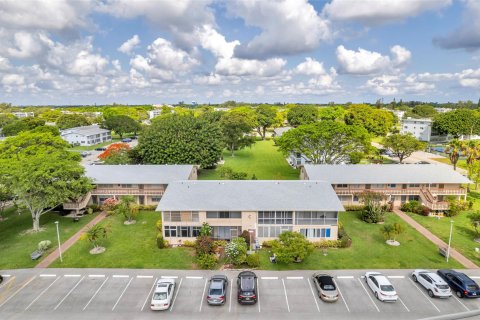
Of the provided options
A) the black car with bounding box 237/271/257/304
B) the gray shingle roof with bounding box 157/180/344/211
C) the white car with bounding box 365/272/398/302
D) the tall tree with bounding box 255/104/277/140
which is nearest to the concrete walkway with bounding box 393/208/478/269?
the white car with bounding box 365/272/398/302

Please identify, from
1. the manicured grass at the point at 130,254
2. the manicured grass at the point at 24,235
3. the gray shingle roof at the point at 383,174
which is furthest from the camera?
the gray shingle roof at the point at 383,174

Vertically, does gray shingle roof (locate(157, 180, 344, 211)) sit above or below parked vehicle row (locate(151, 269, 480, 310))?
above

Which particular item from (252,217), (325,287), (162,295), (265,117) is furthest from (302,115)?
(162,295)

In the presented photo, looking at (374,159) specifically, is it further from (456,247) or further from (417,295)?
(417,295)

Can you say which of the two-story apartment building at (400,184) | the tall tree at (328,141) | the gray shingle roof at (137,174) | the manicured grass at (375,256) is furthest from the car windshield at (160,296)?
the tall tree at (328,141)

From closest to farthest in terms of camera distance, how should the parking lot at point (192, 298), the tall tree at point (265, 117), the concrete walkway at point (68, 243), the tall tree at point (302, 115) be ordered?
the parking lot at point (192, 298), the concrete walkway at point (68, 243), the tall tree at point (265, 117), the tall tree at point (302, 115)

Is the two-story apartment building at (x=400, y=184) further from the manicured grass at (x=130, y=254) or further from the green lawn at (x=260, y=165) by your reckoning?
the manicured grass at (x=130, y=254)

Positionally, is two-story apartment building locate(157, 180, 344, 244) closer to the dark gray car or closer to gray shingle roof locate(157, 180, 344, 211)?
gray shingle roof locate(157, 180, 344, 211)

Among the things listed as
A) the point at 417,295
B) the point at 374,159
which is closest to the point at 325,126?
the point at 374,159

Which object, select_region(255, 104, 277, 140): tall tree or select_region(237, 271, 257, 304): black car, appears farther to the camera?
select_region(255, 104, 277, 140): tall tree
